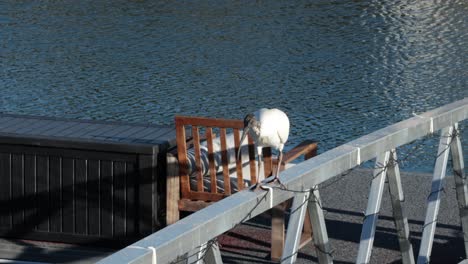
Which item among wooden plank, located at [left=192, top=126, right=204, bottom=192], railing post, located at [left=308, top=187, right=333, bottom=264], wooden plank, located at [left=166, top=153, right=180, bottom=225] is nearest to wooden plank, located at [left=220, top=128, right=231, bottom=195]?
wooden plank, located at [left=192, top=126, right=204, bottom=192]

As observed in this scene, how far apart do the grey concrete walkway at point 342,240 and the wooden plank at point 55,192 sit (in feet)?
0.47

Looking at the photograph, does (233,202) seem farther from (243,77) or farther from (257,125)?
(243,77)

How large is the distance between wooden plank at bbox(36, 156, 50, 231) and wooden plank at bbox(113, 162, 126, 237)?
0.45 metres

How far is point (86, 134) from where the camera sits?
22.7ft

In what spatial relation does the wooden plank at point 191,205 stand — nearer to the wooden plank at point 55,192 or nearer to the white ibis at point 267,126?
the wooden plank at point 55,192

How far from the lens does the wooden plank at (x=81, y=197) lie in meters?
6.76

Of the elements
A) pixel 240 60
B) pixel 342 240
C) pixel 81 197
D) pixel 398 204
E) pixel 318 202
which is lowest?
pixel 240 60

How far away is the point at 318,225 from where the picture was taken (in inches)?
180

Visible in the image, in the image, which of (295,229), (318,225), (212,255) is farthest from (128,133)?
(212,255)

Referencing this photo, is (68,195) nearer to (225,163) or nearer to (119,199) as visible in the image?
(119,199)

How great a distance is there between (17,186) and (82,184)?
A: 1.45 ft

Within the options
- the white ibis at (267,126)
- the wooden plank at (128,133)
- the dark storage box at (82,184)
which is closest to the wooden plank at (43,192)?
the dark storage box at (82,184)

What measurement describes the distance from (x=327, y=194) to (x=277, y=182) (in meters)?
4.20

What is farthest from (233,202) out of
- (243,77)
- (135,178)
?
(243,77)
